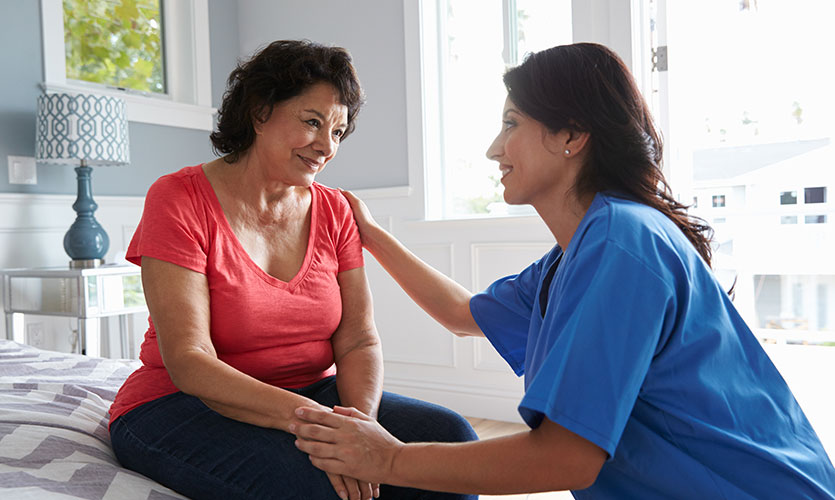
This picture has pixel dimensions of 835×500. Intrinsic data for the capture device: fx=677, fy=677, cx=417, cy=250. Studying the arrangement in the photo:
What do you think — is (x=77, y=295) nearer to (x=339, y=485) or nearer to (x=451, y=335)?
(x=451, y=335)

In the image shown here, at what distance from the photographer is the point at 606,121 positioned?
95 cm

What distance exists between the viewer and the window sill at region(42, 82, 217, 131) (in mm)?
3141

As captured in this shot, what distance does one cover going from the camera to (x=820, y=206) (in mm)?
3990

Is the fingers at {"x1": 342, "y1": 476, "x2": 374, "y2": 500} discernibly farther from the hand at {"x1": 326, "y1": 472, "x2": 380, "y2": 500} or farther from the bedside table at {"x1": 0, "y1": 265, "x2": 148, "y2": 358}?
the bedside table at {"x1": 0, "y1": 265, "x2": 148, "y2": 358}

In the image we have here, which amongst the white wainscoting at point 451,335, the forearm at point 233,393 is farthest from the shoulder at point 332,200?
the white wainscoting at point 451,335

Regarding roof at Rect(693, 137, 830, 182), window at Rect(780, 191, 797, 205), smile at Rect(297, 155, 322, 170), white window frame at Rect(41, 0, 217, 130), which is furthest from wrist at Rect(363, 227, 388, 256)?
window at Rect(780, 191, 797, 205)

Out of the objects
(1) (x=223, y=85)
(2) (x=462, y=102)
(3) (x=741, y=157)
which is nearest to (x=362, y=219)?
(2) (x=462, y=102)

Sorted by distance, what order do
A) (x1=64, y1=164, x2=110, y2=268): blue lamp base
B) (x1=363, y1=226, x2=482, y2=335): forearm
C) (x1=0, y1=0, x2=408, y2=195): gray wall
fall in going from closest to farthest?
(x1=363, y1=226, x2=482, y2=335): forearm → (x1=64, y1=164, x2=110, y2=268): blue lamp base → (x1=0, y1=0, x2=408, y2=195): gray wall

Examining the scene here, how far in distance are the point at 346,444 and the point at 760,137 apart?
350 cm

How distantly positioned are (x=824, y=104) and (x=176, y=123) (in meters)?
3.40

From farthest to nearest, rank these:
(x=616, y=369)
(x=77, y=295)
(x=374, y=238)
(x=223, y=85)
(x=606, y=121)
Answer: (x=223, y=85) < (x=77, y=295) < (x=374, y=238) < (x=606, y=121) < (x=616, y=369)

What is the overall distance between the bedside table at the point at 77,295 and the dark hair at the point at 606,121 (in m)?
2.23

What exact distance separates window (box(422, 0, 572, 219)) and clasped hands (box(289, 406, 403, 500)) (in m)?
2.31

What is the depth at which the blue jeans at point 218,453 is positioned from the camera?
3.16 ft
